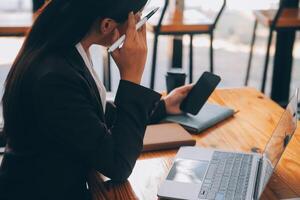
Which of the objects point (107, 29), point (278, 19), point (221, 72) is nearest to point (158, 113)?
point (107, 29)

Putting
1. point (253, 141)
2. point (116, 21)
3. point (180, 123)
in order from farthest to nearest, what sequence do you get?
1. point (180, 123)
2. point (253, 141)
3. point (116, 21)

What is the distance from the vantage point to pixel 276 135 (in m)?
1.09

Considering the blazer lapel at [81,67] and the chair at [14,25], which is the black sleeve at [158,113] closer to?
the blazer lapel at [81,67]

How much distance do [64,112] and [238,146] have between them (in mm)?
545

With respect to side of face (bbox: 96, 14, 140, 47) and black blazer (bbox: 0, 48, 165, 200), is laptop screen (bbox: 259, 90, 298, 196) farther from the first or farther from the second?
side of face (bbox: 96, 14, 140, 47)

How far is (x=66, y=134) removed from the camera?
101cm

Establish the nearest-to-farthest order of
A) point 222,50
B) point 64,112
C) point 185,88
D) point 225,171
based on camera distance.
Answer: point 64,112 → point 225,171 → point 185,88 → point 222,50

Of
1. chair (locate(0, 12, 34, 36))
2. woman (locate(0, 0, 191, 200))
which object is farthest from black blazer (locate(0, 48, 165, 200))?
chair (locate(0, 12, 34, 36))

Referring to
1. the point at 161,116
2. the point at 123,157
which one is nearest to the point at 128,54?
the point at 123,157

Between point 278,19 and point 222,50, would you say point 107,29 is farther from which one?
point 222,50

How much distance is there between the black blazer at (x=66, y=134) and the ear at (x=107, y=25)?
0.09m

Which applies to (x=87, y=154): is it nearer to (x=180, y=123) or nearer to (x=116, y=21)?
(x=116, y=21)

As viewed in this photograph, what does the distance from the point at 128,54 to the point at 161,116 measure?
38 cm

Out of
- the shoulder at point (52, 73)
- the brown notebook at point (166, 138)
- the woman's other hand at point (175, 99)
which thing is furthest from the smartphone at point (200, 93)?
the shoulder at point (52, 73)
